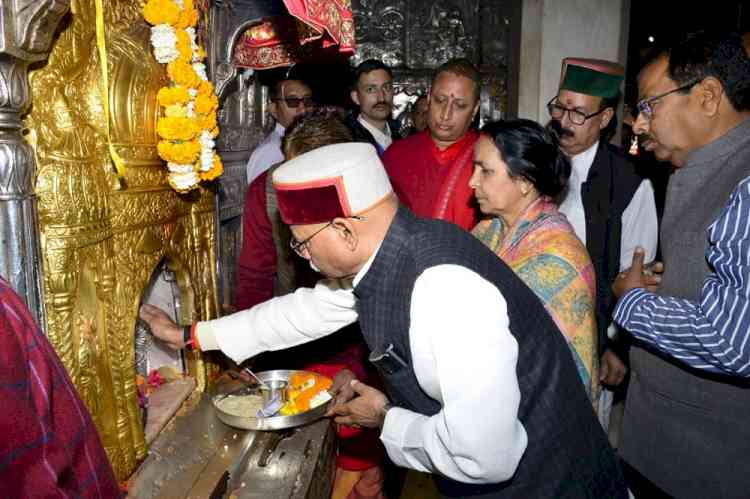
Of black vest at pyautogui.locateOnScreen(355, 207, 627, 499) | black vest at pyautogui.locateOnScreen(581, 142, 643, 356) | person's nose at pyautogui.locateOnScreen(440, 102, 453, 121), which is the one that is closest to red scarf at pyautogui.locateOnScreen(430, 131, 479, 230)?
person's nose at pyautogui.locateOnScreen(440, 102, 453, 121)

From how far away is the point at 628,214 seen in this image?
3355 mm

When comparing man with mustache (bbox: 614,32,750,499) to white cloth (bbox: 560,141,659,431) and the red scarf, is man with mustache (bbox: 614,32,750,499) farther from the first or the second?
the red scarf

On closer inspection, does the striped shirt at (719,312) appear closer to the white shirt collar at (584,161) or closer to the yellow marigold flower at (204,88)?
the white shirt collar at (584,161)

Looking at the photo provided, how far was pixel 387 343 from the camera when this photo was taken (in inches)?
60.6

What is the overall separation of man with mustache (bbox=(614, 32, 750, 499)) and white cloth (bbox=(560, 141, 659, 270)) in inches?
50.1

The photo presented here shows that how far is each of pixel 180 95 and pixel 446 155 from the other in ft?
6.44

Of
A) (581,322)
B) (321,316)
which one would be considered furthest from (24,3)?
(581,322)

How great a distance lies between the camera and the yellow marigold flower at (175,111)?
2.31 meters

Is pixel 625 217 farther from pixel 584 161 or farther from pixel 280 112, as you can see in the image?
pixel 280 112

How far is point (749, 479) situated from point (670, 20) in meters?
9.02

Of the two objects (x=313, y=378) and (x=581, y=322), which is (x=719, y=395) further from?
(x=313, y=378)

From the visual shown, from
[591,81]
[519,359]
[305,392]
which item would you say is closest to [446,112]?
[591,81]

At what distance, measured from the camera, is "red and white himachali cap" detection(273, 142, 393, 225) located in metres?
1.50

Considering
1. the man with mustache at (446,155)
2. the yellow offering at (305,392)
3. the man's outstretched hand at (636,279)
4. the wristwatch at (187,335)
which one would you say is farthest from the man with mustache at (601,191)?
the wristwatch at (187,335)
